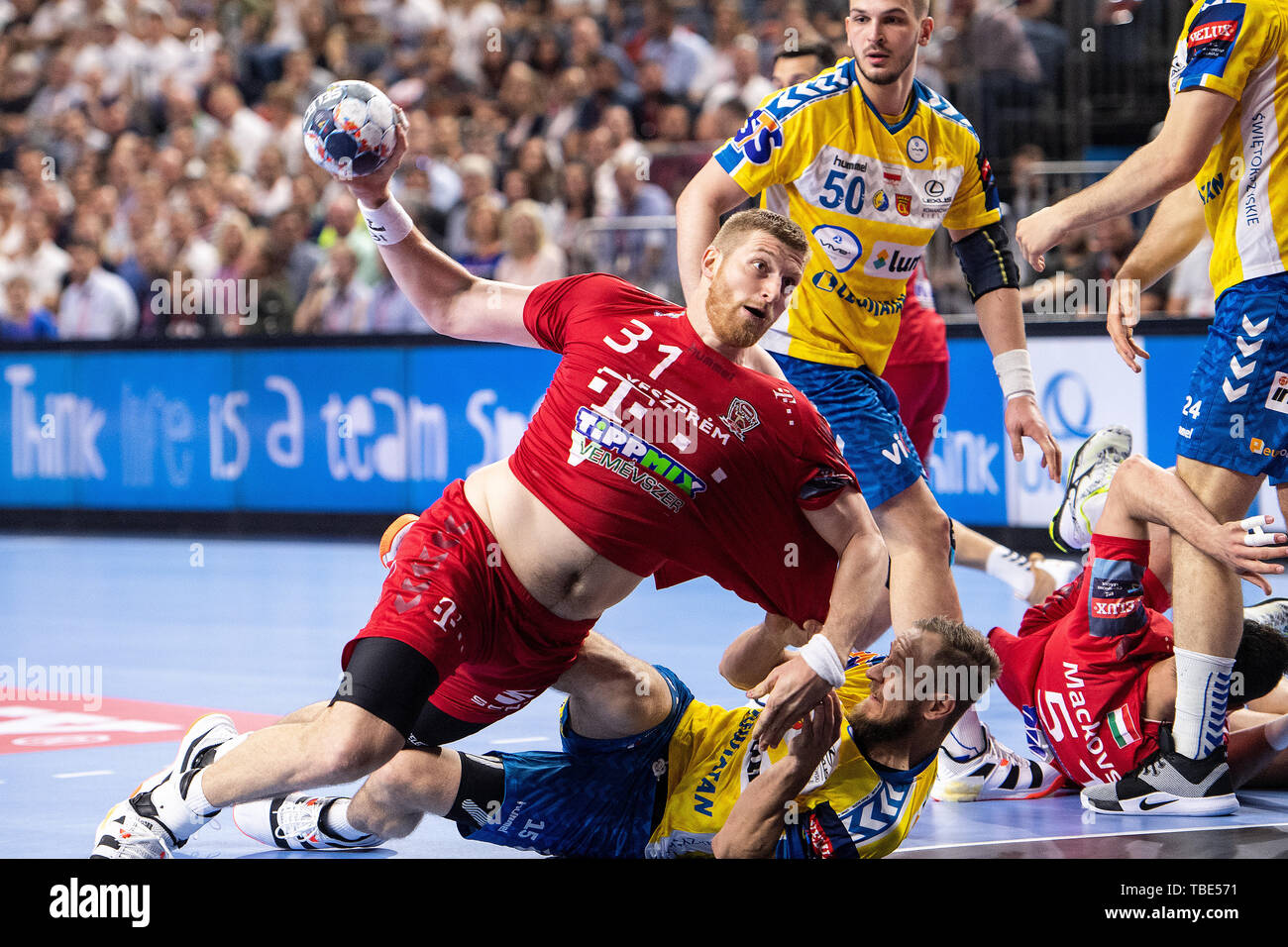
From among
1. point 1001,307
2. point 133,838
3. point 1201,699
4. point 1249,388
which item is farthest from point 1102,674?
point 133,838

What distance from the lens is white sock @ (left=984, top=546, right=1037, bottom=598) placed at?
24.9 feet

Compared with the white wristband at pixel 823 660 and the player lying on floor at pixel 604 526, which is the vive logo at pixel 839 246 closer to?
the player lying on floor at pixel 604 526

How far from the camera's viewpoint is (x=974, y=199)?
5.79 metres

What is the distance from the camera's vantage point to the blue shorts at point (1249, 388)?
4.73 m

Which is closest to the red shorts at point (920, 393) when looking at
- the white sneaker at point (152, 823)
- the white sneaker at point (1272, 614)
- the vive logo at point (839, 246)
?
the vive logo at point (839, 246)

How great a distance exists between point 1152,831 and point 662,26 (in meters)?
10.8

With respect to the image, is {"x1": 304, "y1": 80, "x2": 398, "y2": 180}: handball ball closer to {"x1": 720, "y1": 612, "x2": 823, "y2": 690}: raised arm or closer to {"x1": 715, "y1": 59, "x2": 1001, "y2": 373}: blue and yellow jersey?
{"x1": 715, "y1": 59, "x2": 1001, "y2": 373}: blue and yellow jersey

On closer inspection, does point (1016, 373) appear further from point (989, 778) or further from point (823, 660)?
point (823, 660)

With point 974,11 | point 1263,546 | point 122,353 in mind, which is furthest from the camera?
point 122,353

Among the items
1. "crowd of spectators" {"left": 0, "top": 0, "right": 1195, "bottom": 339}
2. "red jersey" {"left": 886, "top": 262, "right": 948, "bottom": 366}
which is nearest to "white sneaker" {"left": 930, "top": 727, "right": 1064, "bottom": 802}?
"red jersey" {"left": 886, "top": 262, "right": 948, "bottom": 366}

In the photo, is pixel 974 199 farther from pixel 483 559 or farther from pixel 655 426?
pixel 483 559

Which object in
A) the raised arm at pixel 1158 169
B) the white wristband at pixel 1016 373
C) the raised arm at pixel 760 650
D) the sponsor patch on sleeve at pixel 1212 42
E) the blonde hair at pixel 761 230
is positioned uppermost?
the sponsor patch on sleeve at pixel 1212 42

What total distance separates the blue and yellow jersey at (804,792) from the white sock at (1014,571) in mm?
3273
